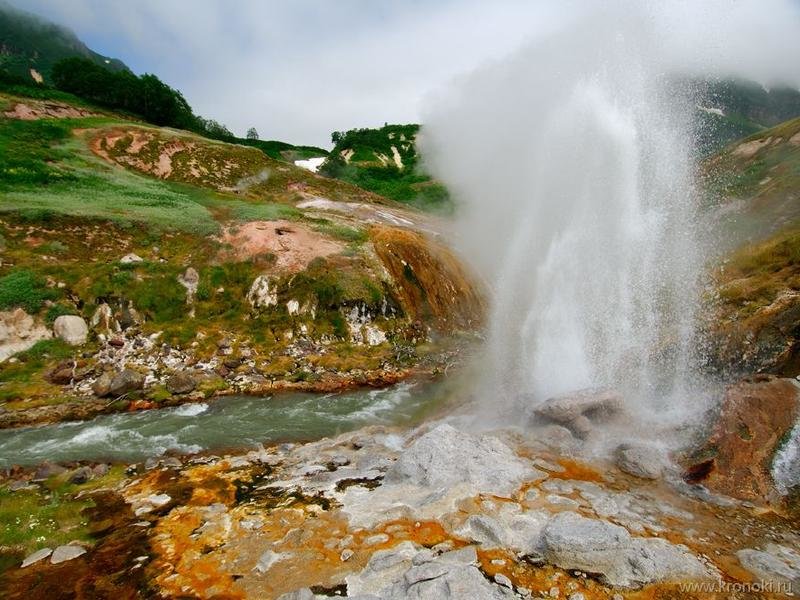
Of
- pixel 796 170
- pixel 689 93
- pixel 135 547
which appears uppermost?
pixel 796 170

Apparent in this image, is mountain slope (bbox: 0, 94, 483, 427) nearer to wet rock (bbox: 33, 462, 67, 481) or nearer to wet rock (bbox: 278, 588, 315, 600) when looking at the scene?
wet rock (bbox: 33, 462, 67, 481)

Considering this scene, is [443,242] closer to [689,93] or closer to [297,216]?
[297,216]

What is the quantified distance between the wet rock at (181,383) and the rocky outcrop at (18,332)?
5.48 m

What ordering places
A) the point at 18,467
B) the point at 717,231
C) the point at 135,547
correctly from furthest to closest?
1. the point at 717,231
2. the point at 18,467
3. the point at 135,547

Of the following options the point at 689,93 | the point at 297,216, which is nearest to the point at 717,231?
the point at 689,93

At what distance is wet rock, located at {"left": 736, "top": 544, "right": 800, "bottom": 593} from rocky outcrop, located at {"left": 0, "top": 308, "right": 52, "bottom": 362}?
21803 mm

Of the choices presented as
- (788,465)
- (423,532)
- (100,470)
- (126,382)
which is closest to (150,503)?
(100,470)

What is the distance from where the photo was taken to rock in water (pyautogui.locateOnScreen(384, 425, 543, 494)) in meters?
9.34

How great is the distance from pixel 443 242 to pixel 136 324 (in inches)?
868

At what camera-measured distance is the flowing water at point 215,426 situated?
12.9 metres

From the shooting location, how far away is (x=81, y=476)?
10945 millimetres

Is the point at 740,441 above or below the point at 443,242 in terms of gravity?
below

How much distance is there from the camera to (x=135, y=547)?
8094mm

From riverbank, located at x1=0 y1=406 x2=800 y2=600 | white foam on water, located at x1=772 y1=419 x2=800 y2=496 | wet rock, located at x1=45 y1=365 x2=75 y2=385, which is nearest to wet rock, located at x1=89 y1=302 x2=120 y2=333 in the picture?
wet rock, located at x1=45 y1=365 x2=75 y2=385
